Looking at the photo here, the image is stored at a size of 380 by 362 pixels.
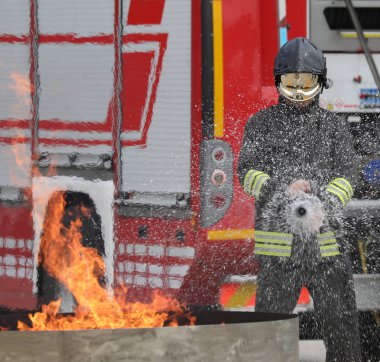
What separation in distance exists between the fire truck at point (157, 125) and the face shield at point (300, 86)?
1.15 metres

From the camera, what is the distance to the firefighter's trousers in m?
5.75

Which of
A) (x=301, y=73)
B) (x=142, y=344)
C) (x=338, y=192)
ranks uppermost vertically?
(x=301, y=73)

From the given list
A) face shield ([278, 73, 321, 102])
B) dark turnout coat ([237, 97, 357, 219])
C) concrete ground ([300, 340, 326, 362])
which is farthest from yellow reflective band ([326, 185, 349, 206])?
concrete ground ([300, 340, 326, 362])

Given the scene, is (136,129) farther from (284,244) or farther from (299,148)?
(284,244)

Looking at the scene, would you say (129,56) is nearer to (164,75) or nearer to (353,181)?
(164,75)

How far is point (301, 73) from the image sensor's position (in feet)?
18.9

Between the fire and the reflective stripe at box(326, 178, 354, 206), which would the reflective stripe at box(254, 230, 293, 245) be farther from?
the fire

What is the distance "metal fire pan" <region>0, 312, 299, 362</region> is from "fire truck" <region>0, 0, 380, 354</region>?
283 cm

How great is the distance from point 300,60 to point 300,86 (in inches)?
4.4

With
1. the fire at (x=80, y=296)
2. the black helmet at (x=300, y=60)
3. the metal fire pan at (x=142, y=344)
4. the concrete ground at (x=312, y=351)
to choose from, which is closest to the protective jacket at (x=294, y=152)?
the black helmet at (x=300, y=60)

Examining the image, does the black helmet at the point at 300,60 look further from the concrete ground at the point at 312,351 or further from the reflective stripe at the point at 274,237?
the concrete ground at the point at 312,351

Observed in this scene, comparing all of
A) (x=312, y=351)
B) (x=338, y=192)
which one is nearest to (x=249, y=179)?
(x=338, y=192)

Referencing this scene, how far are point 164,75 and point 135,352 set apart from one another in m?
3.21

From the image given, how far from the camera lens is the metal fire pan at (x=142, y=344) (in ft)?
13.1
